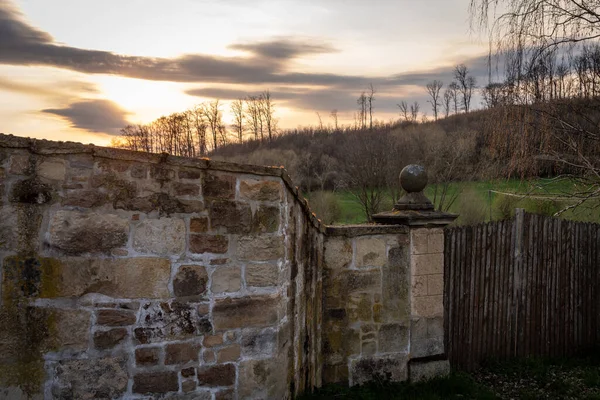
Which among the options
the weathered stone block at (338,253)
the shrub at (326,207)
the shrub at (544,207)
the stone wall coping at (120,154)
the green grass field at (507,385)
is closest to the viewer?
the stone wall coping at (120,154)

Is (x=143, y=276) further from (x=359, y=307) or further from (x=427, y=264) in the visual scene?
(x=427, y=264)

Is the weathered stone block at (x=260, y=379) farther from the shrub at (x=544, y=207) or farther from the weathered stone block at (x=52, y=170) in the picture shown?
the shrub at (x=544, y=207)

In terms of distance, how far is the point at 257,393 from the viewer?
155 inches

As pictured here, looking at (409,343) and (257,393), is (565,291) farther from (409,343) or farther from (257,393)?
(257,393)

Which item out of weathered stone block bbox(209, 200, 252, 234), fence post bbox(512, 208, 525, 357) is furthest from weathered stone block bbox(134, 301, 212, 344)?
fence post bbox(512, 208, 525, 357)

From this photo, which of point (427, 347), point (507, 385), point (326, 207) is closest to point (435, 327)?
point (427, 347)

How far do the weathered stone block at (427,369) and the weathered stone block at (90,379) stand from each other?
3073 mm

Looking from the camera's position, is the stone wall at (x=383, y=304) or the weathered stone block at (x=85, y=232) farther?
the stone wall at (x=383, y=304)

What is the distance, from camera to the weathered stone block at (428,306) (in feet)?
17.3

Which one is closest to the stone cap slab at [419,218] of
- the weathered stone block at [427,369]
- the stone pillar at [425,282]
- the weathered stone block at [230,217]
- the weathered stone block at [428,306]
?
the stone pillar at [425,282]

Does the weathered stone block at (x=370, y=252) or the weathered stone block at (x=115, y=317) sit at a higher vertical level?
the weathered stone block at (x=370, y=252)

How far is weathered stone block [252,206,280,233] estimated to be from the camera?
12.9ft

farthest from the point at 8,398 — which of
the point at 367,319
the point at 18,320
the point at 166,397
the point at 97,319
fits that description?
the point at 367,319

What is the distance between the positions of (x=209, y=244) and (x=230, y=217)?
272 mm
